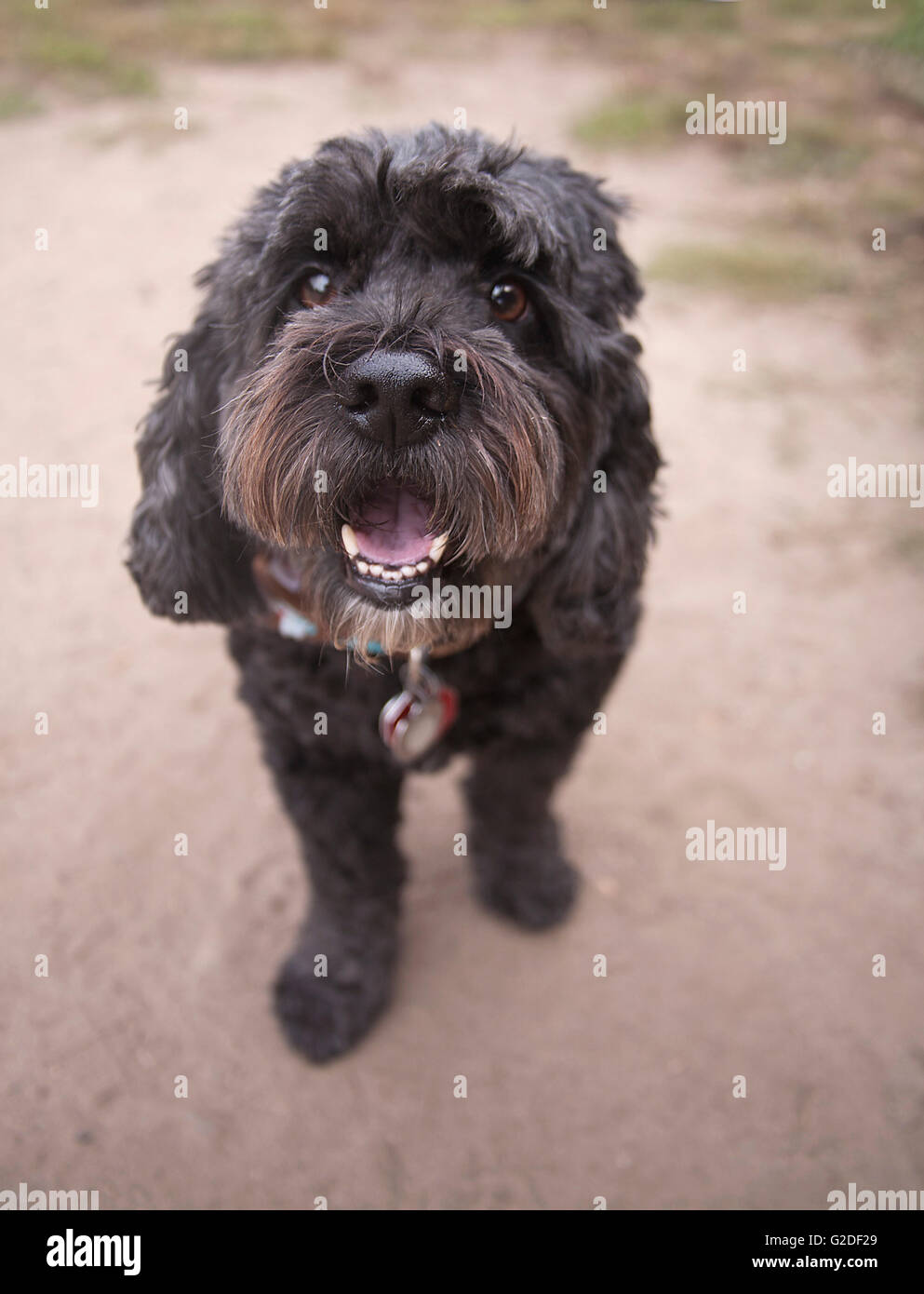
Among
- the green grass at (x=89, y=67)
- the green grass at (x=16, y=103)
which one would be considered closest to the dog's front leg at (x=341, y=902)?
the green grass at (x=16, y=103)

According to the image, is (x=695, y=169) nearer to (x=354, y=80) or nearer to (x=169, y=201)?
(x=354, y=80)

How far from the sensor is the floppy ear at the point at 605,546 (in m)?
2.06

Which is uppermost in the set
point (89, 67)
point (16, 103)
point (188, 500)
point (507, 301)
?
point (89, 67)

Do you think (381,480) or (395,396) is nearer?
(395,396)

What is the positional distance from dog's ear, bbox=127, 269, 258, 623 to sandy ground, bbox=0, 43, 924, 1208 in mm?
1334

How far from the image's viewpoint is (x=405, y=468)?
166cm

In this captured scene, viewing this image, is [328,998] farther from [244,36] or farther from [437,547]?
[244,36]

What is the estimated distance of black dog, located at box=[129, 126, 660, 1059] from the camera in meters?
1.67

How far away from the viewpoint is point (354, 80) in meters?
7.97

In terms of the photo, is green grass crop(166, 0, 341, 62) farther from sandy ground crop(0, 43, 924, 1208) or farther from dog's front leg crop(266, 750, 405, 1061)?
dog's front leg crop(266, 750, 405, 1061)

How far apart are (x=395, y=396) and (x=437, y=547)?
0.35 metres

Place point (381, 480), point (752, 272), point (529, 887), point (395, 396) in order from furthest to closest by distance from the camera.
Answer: point (752, 272), point (529, 887), point (381, 480), point (395, 396)

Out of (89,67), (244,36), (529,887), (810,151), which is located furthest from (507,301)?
(244,36)

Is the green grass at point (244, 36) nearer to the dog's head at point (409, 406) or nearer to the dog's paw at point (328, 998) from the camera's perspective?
the dog's head at point (409, 406)
